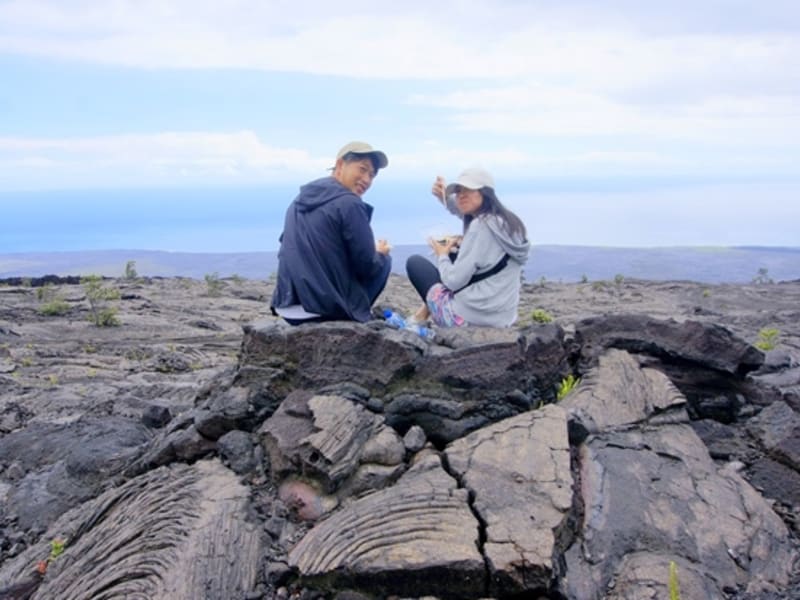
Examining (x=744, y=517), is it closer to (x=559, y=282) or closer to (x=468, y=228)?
(x=468, y=228)

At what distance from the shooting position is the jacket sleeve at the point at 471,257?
7.55m

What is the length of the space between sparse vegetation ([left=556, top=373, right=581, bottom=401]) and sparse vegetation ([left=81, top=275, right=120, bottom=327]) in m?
11.8

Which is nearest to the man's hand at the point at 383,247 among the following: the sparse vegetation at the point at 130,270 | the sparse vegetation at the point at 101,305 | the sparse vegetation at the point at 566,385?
the sparse vegetation at the point at 566,385

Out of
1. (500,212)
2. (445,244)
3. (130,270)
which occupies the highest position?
(500,212)

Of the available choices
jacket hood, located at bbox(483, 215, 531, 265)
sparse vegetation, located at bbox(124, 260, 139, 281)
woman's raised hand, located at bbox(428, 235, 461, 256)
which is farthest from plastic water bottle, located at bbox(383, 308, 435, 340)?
sparse vegetation, located at bbox(124, 260, 139, 281)

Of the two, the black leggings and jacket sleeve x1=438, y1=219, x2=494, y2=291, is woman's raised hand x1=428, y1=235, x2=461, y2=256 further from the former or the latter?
the black leggings

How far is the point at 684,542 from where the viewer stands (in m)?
4.69

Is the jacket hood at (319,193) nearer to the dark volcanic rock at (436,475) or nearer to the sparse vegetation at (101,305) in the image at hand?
the dark volcanic rock at (436,475)

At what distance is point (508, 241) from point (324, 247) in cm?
182

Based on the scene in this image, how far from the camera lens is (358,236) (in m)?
6.75

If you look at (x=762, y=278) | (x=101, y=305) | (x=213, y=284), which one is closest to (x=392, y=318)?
(x=101, y=305)

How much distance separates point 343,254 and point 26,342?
9.30 metres

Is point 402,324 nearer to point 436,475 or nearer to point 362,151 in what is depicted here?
point 362,151

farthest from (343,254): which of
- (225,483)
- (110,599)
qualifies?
(110,599)
